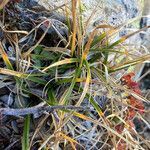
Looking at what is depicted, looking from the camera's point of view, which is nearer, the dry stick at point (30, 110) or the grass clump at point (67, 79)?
the dry stick at point (30, 110)

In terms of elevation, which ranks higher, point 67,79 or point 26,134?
point 67,79

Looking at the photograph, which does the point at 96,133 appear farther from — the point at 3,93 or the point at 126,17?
the point at 126,17

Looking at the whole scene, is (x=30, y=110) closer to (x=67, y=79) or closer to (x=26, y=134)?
(x=26, y=134)

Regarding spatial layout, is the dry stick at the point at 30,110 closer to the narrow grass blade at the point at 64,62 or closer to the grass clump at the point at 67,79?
the grass clump at the point at 67,79

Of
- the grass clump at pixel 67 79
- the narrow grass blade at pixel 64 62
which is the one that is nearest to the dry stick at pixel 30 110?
the grass clump at pixel 67 79

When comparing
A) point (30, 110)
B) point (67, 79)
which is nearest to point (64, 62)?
point (67, 79)

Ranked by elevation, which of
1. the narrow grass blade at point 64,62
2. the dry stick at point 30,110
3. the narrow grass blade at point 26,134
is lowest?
the narrow grass blade at point 26,134

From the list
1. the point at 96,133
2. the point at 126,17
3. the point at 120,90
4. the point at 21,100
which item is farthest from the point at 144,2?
the point at 21,100

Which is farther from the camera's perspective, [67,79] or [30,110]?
[67,79]

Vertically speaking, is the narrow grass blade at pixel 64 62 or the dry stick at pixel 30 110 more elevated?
the narrow grass blade at pixel 64 62

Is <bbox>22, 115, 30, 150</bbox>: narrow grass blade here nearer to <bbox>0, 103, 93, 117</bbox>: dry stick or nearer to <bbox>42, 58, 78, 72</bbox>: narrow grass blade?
<bbox>0, 103, 93, 117</bbox>: dry stick

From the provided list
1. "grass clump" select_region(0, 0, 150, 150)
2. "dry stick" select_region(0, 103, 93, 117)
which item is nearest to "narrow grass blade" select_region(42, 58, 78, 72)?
"grass clump" select_region(0, 0, 150, 150)
